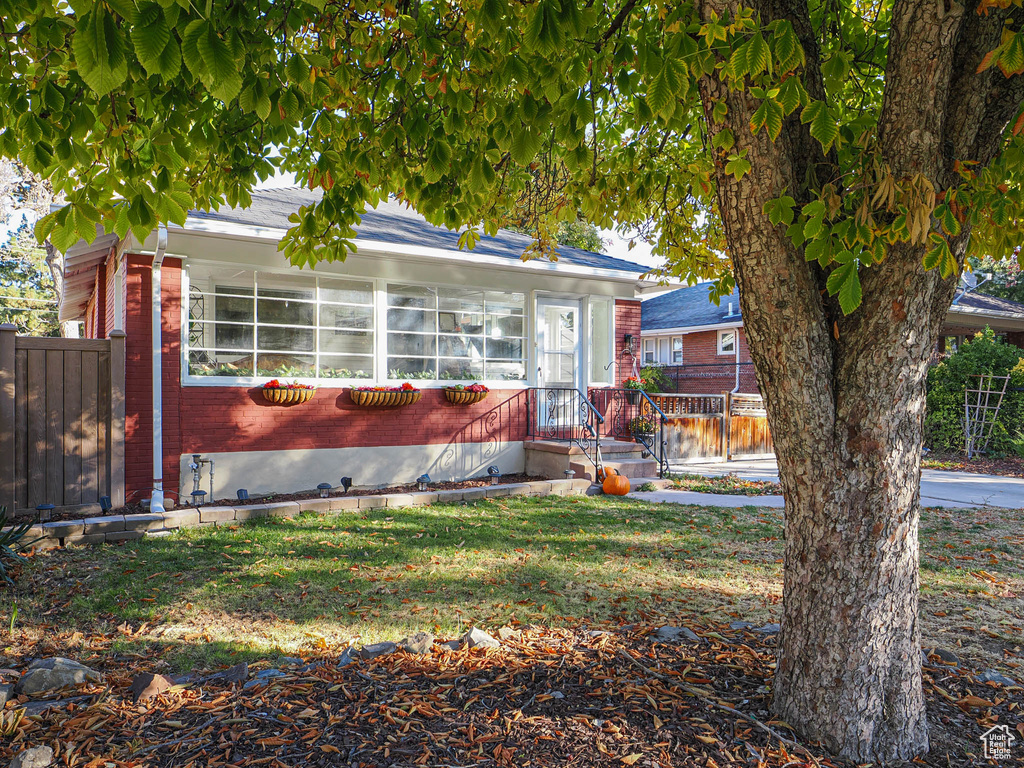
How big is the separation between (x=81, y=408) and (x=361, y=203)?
14.2 ft

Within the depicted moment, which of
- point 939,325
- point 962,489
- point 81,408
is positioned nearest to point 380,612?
point 939,325

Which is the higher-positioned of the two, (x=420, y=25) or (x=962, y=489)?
(x=420, y=25)

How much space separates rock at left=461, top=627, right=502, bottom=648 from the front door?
7.30 metres

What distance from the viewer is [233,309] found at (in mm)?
8117

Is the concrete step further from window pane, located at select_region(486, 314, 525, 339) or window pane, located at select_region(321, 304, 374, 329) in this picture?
window pane, located at select_region(321, 304, 374, 329)

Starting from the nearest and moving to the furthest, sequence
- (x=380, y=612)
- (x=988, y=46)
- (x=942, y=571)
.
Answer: (x=988, y=46) → (x=380, y=612) → (x=942, y=571)

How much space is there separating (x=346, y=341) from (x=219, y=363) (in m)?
1.68

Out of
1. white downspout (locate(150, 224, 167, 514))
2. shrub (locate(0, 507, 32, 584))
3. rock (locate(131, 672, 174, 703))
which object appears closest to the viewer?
rock (locate(131, 672, 174, 703))

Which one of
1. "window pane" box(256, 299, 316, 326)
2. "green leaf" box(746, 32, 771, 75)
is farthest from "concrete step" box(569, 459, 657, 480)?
"green leaf" box(746, 32, 771, 75)

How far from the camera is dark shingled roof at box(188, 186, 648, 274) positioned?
8133 millimetres

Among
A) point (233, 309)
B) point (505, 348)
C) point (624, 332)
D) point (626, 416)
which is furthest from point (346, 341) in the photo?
point (626, 416)

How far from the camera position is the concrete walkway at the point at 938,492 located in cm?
789

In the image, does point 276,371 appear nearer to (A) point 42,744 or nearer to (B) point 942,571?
(A) point 42,744

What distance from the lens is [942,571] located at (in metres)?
4.75
